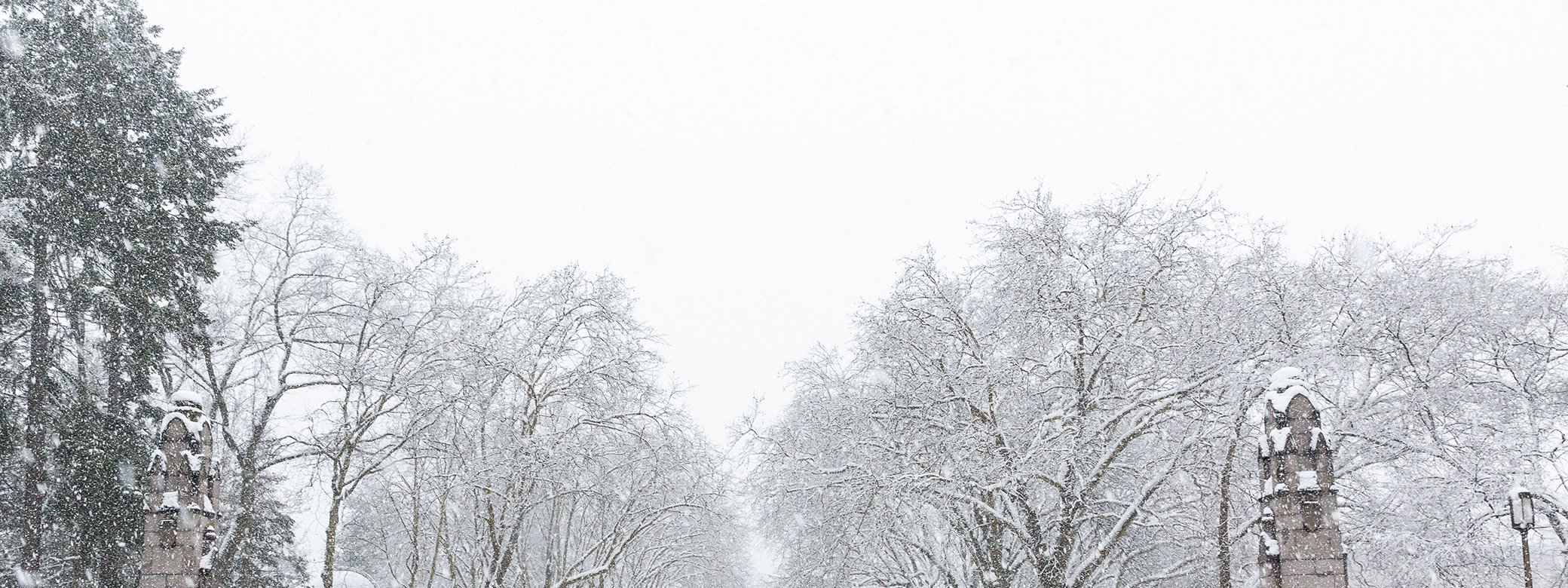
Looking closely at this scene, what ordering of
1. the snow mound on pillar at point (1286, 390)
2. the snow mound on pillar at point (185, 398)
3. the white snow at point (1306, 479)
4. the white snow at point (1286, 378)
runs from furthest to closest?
the snow mound on pillar at point (185, 398), the white snow at point (1286, 378), the snow mound on pillar at point (1286, 390), the white snow at point (1306, 479)

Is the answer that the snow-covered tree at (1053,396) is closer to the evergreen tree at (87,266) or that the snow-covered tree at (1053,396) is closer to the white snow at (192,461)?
the white snow at (192,461)

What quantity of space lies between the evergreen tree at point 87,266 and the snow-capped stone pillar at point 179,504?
5544 mm

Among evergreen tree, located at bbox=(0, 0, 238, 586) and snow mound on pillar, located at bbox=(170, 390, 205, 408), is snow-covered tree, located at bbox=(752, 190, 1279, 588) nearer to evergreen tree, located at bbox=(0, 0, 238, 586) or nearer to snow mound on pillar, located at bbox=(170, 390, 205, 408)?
snow mound on pillar, located at bbox=(170, 390, 205, 408)

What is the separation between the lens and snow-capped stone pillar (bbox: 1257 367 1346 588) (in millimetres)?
9312

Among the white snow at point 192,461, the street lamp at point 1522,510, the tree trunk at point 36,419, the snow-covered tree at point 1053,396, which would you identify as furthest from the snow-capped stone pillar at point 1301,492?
the tree trunk at point 36,419

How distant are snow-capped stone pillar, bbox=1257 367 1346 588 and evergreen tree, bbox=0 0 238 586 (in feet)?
51.3

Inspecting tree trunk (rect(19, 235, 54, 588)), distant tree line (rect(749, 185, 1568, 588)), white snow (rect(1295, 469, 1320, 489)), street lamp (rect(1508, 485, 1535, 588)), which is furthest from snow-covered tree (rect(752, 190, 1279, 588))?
tree trunk (rect(19, 235, 54, 588))

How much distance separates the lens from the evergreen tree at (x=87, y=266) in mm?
15461

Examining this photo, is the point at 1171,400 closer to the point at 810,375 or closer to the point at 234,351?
the point at 810,375

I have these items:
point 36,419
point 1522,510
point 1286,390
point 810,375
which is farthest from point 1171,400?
point 36,419

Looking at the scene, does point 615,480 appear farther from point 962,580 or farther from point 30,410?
point 30,410

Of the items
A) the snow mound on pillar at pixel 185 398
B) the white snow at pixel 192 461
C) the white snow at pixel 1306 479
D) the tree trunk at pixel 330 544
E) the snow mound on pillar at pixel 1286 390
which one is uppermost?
the snow mound on pillar at pixel 185 398

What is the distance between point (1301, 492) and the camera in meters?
9.35

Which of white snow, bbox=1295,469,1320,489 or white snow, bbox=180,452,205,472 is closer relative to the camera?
white snow, bbox=1295,469,1320,489
